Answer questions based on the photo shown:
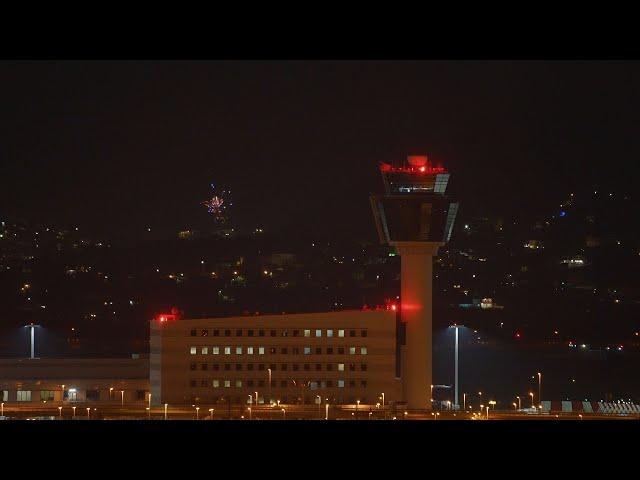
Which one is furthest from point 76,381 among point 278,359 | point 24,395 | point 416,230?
point 416,230

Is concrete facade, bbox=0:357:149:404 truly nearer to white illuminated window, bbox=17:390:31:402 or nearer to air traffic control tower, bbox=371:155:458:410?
white illuminated window, bbox=17:390:31:402

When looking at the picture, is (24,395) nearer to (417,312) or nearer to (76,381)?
(76,381)

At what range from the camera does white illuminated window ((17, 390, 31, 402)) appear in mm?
27125

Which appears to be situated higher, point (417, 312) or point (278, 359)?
point (417, 312)

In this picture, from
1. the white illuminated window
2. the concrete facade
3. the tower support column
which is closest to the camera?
the tower support column

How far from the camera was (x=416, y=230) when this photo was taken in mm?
26031

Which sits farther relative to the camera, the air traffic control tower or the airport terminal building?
the air traffic control tower

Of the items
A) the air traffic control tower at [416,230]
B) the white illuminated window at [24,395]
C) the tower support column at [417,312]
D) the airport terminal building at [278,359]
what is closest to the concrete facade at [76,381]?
the white illuminated window at [24,395]

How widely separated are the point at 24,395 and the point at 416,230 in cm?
965

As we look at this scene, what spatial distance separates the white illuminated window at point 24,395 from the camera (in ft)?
89.0

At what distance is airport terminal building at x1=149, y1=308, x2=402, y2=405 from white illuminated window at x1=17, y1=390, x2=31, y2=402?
12.0 ft

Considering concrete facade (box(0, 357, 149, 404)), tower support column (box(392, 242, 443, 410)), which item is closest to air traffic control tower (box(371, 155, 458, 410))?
tower support column (box(392, 242, 443, 410))

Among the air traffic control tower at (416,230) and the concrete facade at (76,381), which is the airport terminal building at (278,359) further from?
the concrete facade at (76,381)

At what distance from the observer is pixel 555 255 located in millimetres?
71438
